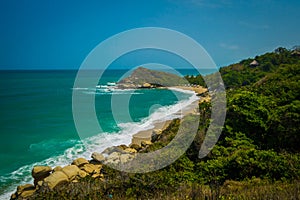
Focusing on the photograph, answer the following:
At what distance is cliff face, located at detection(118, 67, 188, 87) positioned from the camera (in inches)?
2522

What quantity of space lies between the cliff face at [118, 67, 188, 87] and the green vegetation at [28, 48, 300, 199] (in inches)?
1973

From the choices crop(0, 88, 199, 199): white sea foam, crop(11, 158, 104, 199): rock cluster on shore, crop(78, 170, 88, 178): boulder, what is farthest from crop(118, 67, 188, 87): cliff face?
crop(78, 170, 88, 178): boulder

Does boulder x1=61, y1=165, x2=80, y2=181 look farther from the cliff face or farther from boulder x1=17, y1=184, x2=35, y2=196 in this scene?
the cliff face

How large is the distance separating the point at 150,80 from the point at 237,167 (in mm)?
59620

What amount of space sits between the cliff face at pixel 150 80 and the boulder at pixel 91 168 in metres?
49.7

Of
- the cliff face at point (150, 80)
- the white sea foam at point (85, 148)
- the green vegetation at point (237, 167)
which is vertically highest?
the cliff face at point (150, 80)

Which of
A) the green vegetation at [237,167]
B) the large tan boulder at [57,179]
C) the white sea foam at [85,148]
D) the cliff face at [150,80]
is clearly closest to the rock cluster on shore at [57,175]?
the large tan boulder at [57,179]

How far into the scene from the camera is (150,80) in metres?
66.8

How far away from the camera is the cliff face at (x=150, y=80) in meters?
64.1

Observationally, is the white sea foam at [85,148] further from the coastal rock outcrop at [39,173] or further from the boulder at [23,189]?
the coastal rock outcrop at [39,173]

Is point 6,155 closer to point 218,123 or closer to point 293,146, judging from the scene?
point 218,123

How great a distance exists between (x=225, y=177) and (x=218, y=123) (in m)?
3.85

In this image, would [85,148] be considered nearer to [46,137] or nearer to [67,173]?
[46,137]

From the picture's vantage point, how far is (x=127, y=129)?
20234 mm
